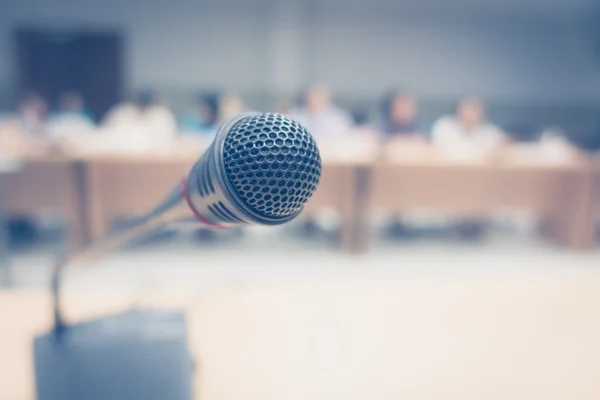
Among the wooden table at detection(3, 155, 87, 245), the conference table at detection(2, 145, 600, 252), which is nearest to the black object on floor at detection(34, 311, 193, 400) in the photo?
the conference table at detection(2, 145, 600, 252)

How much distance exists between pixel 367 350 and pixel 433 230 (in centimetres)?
364

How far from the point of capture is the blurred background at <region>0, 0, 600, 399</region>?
73cm

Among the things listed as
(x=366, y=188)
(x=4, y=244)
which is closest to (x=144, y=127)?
(x=4, y=244)

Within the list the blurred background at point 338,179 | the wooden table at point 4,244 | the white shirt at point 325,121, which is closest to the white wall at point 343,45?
the blurred background at point 338,179

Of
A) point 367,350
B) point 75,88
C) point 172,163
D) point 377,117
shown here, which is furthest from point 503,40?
point 367,350

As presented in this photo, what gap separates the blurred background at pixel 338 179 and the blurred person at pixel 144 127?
0.02m

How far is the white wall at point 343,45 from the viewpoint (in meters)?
5.45

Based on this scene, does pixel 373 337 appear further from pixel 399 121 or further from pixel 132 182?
pixel 399 121

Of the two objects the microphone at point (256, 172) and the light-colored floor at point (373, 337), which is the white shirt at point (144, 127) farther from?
the microphone at point (256, 172)

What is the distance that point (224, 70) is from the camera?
5613 millimetres

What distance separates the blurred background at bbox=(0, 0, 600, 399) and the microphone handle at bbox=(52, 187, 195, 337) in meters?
0.06

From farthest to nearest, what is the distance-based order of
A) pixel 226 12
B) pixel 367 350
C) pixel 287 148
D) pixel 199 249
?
pixel 226 12
pixel 199 249
pixel 367 350
pixel 287 148

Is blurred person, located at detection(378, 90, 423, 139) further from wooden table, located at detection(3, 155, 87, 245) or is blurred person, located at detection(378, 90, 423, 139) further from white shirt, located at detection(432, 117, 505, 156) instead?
wooden table, located at detection(3, 155, 87, 245)

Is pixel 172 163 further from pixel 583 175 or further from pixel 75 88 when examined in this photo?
pixel 75 88
